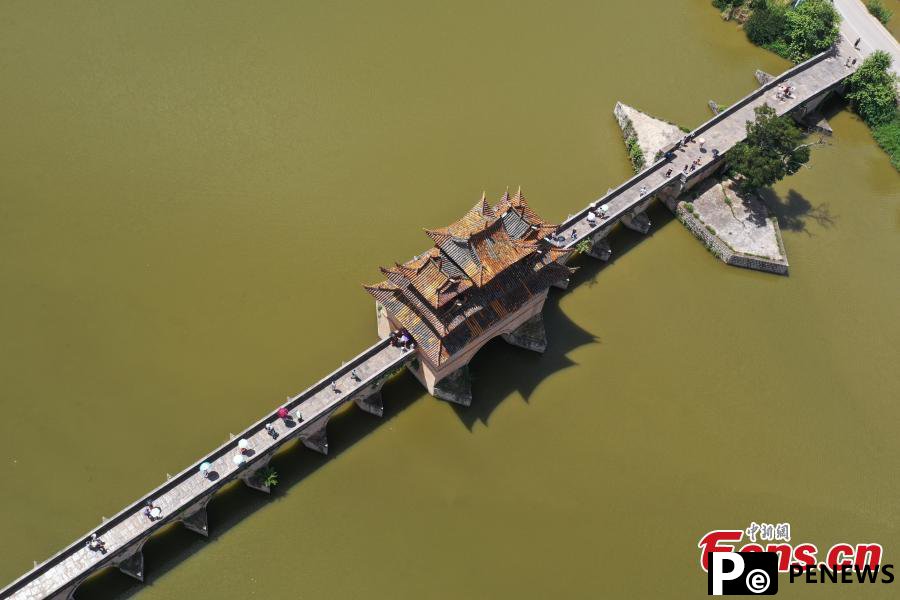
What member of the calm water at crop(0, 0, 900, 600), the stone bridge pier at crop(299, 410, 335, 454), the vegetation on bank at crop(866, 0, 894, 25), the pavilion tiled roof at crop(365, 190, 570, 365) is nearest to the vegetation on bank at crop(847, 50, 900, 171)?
the calm water at crop(0, 0, 900, 600)

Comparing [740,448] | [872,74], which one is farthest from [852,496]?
[872,74]

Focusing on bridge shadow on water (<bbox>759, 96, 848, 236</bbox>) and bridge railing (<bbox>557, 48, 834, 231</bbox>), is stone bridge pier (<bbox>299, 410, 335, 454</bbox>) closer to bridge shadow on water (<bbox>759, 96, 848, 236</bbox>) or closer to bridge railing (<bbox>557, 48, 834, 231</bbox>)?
bridge railing (<bbox>557, 48, 834, 231</bbox>)

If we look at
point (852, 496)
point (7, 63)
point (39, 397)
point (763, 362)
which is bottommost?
point (852, 496)

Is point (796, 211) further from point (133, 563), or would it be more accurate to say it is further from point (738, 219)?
point (133, 563)

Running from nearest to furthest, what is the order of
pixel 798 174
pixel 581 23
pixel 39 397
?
pixel 39 397, pixel 798 174, pixel 581 23

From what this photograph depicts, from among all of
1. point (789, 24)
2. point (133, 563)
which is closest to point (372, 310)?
point (133, 563)

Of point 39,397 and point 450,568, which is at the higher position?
point 39,397

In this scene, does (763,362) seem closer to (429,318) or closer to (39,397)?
(429,318)
